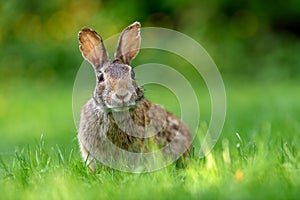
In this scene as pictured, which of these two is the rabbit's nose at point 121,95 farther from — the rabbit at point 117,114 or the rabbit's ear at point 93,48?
the rabbit's ear at point 93,48

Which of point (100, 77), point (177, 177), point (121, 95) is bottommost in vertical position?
point (177, 177)

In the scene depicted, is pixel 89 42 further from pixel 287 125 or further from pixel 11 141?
pixel 11 141

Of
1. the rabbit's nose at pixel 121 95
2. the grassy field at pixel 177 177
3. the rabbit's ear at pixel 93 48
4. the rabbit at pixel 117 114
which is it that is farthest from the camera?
the rabbit's ear at pixel 93 48

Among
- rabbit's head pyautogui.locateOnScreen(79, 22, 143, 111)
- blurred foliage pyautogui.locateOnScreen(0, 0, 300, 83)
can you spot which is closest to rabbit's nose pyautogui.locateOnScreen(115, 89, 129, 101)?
rabbit's head pyautogui.locateOnScreen(79, 22, 143, 111)

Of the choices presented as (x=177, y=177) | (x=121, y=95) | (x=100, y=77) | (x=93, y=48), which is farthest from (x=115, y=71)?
(x=177, y=177)

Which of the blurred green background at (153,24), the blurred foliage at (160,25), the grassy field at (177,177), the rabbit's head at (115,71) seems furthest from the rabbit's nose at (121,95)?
the blurred foliage at (160,25)

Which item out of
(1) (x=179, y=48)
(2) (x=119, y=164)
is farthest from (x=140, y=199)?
(1) (x=179, y=48)

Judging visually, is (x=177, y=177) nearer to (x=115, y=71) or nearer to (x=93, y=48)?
(x=115, y=71)
